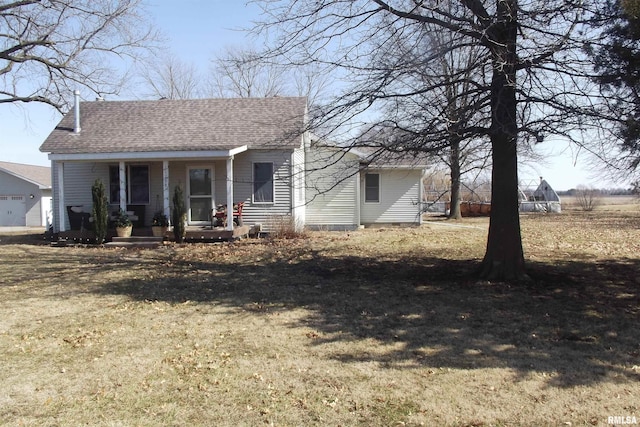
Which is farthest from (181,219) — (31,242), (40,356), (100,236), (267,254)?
(40,356)

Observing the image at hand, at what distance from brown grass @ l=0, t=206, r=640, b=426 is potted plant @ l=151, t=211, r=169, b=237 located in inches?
181

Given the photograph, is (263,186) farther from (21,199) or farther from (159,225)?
(21,199)

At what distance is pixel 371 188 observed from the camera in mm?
22641

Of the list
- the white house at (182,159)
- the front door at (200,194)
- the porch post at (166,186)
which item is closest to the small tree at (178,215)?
the porch post at (166,186)

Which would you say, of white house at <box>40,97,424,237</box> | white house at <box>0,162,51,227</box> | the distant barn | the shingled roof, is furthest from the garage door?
the distant barn

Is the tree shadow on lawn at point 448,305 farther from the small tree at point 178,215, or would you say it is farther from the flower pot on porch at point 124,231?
the flower pot on porch at point 124,231

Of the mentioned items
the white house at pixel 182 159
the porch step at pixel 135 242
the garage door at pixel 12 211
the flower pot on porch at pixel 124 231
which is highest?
the white house at pixel 182 159

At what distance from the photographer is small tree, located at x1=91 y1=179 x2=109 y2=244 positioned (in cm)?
1524

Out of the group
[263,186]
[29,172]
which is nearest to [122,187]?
[263,186]

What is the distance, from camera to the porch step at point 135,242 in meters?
15.3

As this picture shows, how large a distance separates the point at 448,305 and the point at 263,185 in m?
11.1

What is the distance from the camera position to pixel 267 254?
13.3 metres

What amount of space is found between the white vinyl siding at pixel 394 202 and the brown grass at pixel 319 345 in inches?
439

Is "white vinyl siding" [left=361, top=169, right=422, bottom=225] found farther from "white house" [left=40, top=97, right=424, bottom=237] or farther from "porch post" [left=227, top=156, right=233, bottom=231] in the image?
"porch post" [left=227, top=156, right=233, bottom=231]
